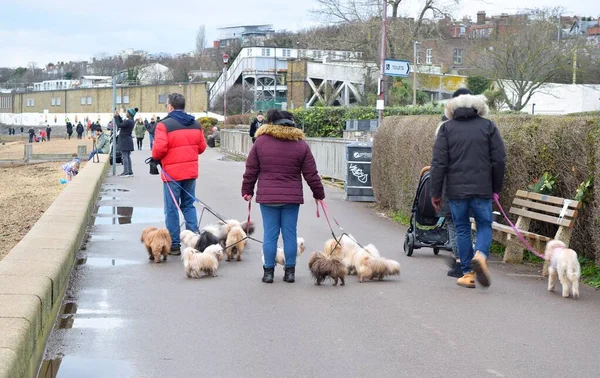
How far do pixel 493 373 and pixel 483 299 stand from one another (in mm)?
2785

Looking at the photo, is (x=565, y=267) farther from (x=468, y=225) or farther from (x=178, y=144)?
(x=178, y=144)

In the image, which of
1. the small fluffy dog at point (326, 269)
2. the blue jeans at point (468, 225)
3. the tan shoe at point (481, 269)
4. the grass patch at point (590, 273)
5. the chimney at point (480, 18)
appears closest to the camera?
the tan shoe at point (481, 269)

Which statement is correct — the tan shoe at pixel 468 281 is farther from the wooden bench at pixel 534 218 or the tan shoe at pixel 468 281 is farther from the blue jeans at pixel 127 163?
the blue jeans at pixel 127 163

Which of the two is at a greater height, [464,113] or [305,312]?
[464,113]

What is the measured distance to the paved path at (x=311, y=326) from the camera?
6.48 meters

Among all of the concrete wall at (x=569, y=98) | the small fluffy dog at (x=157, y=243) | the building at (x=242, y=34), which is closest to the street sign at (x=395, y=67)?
the small fluffy dog at (x=157, y=243)

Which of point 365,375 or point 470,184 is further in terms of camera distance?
point 470,184

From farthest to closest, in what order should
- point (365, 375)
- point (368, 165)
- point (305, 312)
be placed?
point (368, 165) < point (305, 312) < point (365, 375)

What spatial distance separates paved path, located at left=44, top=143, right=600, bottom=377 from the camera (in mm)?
6477

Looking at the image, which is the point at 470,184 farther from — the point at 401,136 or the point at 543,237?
the point at 401,136

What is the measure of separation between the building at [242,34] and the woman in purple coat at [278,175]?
361 feet

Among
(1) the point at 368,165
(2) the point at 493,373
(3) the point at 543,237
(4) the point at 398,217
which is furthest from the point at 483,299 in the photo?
(1) the point at 368,165

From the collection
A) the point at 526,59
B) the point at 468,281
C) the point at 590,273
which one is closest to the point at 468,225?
the point at 468,281

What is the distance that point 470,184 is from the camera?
9289 mm
